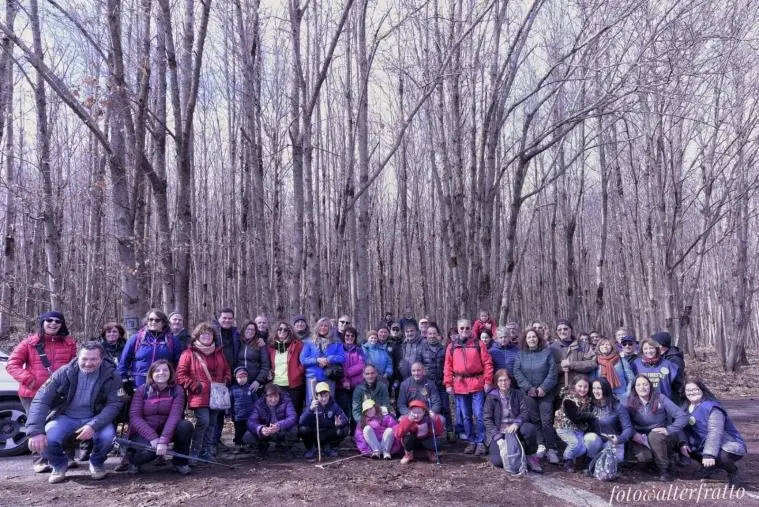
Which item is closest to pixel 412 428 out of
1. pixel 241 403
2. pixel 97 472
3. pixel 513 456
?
pixel 513 456

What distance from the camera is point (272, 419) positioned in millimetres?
5969

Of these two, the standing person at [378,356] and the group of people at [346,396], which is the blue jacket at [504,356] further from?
the standing person at [378,356]

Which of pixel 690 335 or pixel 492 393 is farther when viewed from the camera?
pixel 690 335

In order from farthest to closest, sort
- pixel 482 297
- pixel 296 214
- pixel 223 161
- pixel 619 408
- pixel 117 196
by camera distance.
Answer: pixel 223 161, pixel 482 297, pixel 296 214, pixel 117 196, pixel 619 408

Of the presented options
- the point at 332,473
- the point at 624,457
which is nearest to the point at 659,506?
the point at 624,457

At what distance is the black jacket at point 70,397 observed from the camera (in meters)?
4.79

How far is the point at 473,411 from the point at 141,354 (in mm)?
4090

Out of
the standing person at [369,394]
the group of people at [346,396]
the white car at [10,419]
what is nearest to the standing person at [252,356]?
the group of people at [346,396]

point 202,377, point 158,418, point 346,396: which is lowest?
point 346,396

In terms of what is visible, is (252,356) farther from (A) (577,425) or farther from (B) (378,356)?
(A) (577,425)

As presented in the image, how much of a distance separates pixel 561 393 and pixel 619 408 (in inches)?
24.5

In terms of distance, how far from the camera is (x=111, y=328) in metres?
6.12

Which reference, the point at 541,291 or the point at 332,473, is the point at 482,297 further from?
the point at 541,291

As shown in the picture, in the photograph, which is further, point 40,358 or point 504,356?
point 504,356
